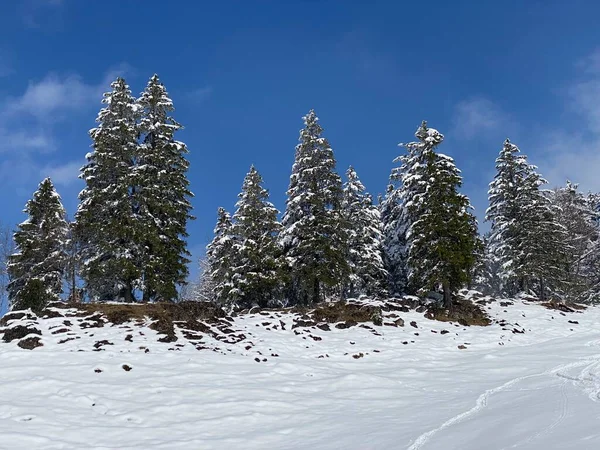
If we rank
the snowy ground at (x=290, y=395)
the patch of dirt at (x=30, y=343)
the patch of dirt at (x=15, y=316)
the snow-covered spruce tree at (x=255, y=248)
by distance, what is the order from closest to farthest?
the snowy ground at (x=290, y=395) < the patch of dirt at (x=30, y=343) < the patch of dirt at (x=15, y=316) < the snow-covered spruce tree at (x=255, y=248)

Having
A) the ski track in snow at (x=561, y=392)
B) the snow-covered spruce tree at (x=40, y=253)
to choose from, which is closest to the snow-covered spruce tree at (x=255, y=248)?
the snow-covered spruce tree at (x=40, y=253)

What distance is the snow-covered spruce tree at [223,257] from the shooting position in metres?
28.8

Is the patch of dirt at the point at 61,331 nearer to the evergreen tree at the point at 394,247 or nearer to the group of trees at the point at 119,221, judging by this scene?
the group of trees at the point at 119,221

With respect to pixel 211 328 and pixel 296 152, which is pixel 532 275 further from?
pixel 211 328

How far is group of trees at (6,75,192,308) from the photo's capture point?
82.6ft

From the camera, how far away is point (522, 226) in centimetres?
3372

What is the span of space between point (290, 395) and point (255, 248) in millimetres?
17815

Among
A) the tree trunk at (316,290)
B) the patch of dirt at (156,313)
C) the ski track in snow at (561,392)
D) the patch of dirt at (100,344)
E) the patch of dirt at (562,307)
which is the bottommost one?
the ski track in snow at (561,392)

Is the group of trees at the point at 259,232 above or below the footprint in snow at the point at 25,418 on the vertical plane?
above

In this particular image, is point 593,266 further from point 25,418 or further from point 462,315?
point 25,418

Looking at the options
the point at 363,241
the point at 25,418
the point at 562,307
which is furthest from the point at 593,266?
the point at 25,418

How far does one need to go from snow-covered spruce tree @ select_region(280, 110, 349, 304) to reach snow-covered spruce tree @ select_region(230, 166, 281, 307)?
1132 mm

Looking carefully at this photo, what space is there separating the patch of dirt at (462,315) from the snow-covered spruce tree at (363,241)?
7.06 m

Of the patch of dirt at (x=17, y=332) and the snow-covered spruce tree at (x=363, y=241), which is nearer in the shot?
the patch of dirt at (x=17, y=332)
